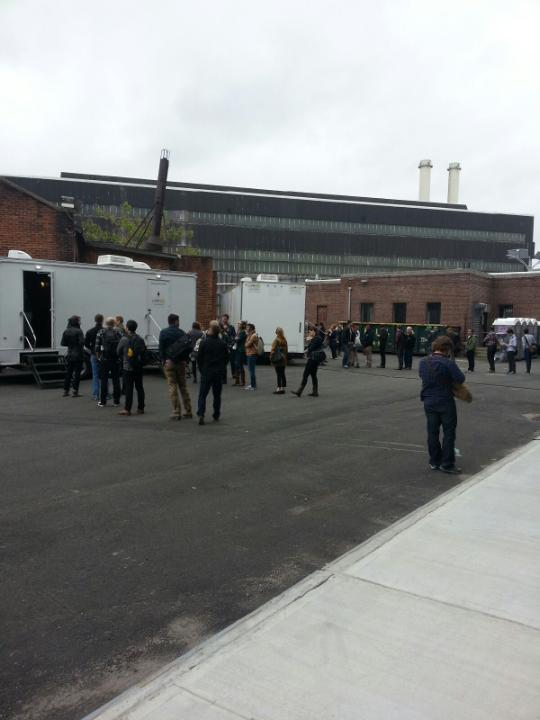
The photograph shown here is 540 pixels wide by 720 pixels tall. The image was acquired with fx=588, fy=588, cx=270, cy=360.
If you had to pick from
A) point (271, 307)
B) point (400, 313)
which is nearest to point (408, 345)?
point (271, 307)

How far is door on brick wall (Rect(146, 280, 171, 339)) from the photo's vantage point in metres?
17.8

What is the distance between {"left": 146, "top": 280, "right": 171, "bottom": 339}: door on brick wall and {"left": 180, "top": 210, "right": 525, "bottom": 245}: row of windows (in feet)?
171

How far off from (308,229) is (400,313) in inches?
1478

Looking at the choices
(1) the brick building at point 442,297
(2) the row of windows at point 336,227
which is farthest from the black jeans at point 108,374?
(2) the row of windows at point 336,227

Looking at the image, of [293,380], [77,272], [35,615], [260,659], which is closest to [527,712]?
[260,659]

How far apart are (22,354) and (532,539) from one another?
13.4 m

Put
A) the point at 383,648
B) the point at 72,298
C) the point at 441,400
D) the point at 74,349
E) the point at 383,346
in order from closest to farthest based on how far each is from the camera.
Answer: the point at 383,648 → the point at 441,400 → the point at 74,349 → the point at 72,298 → the point at 383,346

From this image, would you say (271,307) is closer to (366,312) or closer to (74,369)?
(74,369)

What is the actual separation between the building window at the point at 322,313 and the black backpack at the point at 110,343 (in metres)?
31.4

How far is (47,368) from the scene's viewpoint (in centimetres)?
1512

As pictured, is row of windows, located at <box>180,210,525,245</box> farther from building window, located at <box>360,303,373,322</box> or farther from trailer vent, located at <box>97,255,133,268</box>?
trailer vent, located at <box>97,255,133,268</box>

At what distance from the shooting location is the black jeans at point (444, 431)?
7012 mm

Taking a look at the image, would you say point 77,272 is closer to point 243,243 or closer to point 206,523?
point 206,523

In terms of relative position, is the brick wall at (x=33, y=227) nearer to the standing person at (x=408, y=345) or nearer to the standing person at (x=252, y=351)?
the standing person at (x=252, y=351)
